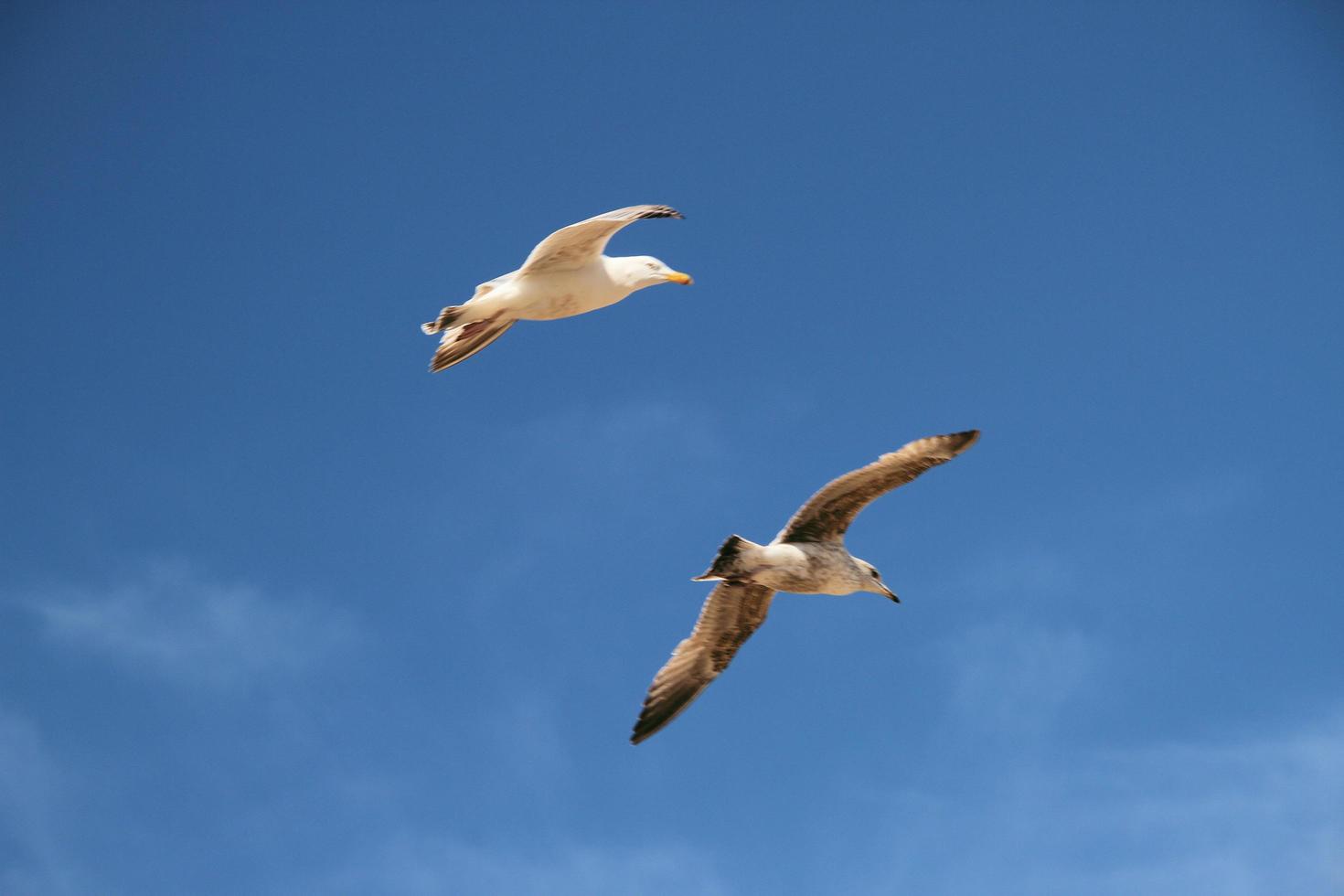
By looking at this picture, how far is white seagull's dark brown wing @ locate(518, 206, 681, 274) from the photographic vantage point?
14797mm

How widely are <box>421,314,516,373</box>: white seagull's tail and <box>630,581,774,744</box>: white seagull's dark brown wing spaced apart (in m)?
3.73

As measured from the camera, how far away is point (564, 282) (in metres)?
15.4

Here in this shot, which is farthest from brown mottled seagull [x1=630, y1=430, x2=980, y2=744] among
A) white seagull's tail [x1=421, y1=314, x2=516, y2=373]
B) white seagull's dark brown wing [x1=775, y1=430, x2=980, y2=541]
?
white seagull's tail [x1=421, y1=314, x2=516, y2=373]

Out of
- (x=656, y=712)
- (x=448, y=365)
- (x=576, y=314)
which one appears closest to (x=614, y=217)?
(x=576, y=314)

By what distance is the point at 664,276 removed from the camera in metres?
16.2

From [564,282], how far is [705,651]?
414 centimetres

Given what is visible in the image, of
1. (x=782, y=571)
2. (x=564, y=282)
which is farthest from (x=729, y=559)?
(x=564, y=282)

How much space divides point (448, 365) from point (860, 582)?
5.07 meters

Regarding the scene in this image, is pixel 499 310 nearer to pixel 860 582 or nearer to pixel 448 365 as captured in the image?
pixel 448 365

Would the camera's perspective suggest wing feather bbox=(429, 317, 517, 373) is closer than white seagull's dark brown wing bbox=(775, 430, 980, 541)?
No

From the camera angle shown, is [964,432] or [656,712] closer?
[964,432]

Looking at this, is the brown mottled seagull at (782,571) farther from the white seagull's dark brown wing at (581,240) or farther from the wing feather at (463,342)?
the wing feather at (463,342)

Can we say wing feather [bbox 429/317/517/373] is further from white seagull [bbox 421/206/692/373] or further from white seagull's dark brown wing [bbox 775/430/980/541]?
white seagull's dark brown wing [bbox 775/430/980/541]

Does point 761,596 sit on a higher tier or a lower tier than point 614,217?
lower
